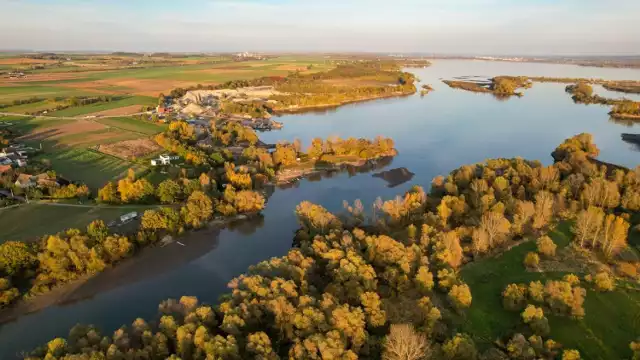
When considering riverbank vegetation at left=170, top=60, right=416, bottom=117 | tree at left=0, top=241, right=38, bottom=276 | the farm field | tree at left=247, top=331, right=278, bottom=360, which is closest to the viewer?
tree at left=247, top=331, right=278, bottom=360

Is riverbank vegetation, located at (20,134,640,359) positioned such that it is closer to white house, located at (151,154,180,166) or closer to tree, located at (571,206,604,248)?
tree, located at (571,206,604,248)

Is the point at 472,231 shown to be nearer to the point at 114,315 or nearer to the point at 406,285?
the point at 406,285

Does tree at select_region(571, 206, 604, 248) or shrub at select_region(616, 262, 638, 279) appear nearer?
shrub at select_region(616, 262, 638, 279)

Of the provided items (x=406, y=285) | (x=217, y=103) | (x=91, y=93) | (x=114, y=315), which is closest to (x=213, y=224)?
(x=114, y=315)

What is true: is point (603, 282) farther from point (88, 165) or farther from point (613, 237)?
point (88, 165)

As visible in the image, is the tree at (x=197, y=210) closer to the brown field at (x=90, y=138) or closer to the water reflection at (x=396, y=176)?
the water reflection at (x=396, y=176)

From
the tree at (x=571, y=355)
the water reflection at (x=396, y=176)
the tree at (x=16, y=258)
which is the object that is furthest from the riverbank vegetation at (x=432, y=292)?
the tree at (x=16, y=258)

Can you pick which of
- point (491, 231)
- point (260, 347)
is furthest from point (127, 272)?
point (491, 231)

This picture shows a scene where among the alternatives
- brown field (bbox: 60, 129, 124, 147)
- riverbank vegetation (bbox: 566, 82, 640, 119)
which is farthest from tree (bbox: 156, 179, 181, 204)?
riverbank vegetation (bbox: 566, 82, 640, 119)
